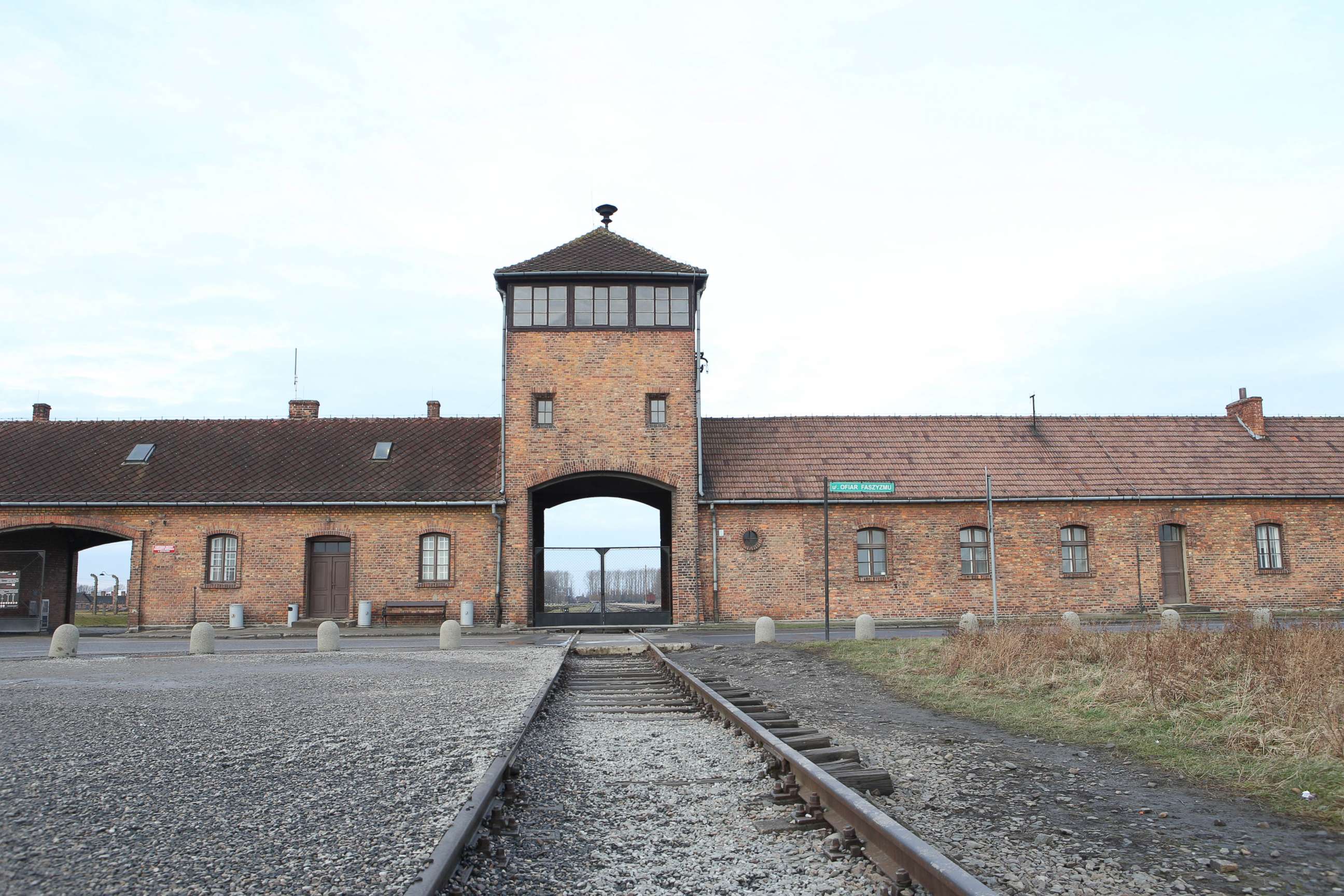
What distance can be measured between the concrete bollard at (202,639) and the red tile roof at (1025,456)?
12575 millimetres

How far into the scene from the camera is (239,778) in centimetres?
621

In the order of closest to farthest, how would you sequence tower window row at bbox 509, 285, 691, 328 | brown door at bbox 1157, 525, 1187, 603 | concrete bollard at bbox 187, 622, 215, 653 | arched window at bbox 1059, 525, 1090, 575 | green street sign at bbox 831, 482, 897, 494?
1. concrete bollard at bbox 187, 622, 215, 653
2. green street sign at bbox 831, 482, 897, 494
3. tower window row at bbox 509, 285, 691, 328
4. arched window at bbox 1059, 525, 1090, 575
5. brown door at bbox 1157, 525, 1187, 603

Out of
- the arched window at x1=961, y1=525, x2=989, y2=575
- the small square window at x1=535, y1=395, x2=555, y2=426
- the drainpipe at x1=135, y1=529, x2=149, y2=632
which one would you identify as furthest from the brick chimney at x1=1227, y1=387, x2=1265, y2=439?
the drainpipe at x1=135, y1=529, x2=149, y2=632

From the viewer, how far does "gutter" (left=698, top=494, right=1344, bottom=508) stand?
25.6 m

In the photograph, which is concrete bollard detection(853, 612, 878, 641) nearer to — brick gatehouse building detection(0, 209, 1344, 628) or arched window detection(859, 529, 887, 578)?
brick gatehouse building detection(0, 209, 1344, 628)

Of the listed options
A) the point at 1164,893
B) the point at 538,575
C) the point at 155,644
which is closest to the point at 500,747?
the point at 1164,893

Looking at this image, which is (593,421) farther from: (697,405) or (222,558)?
(222,558)

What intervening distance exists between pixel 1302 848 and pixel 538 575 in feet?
76.4

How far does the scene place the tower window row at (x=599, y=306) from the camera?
83.9 ft

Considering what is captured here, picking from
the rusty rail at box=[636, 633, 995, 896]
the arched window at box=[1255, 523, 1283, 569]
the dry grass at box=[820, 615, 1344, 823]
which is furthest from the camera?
the arched window at box=[1255, 523, 1283, 569]

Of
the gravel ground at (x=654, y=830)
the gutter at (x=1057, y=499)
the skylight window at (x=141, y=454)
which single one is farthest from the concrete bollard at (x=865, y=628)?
the skylight window at (x=141, y=454)

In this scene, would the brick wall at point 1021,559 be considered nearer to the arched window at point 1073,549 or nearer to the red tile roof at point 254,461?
the arched window at point 1073,549

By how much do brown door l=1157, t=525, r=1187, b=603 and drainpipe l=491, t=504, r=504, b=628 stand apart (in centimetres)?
1796

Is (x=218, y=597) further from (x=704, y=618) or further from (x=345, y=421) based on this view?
(x=704, y=618)
